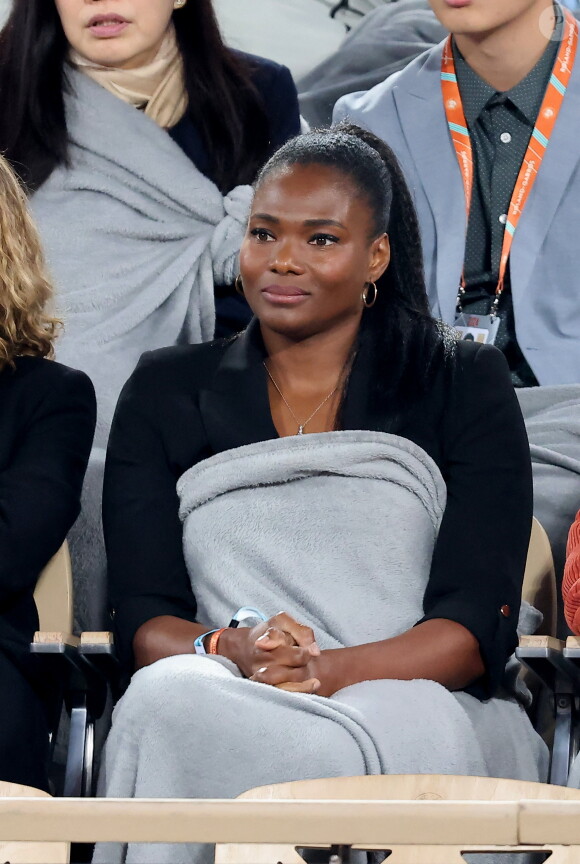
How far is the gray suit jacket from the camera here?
2.68 m

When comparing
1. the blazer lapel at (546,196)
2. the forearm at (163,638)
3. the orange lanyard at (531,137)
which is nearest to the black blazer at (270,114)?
the orange lanyard at (531,137)

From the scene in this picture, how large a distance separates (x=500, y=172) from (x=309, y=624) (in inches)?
43.4

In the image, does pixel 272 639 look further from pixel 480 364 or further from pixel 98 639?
pixel 480 364

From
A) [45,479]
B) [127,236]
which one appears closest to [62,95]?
[127,236]

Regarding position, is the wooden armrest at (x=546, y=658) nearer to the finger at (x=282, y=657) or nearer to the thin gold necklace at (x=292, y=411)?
the finger at (x=282, y=657)

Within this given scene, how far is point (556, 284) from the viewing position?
273 centimetres

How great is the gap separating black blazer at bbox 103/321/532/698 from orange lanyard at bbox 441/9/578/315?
1.91 feet

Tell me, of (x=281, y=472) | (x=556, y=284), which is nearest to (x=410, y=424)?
(x=281, y=472)

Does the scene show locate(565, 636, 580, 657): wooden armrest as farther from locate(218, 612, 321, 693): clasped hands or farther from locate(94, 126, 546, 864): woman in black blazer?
locate(218, 612, 321, 693): clasped hands

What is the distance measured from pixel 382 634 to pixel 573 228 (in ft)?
3.37

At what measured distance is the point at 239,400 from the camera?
2.18 m

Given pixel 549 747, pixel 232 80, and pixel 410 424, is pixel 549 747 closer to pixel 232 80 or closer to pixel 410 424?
pixel 410 424

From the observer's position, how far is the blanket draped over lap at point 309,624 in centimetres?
171

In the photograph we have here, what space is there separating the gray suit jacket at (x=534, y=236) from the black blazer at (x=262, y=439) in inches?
18.8
